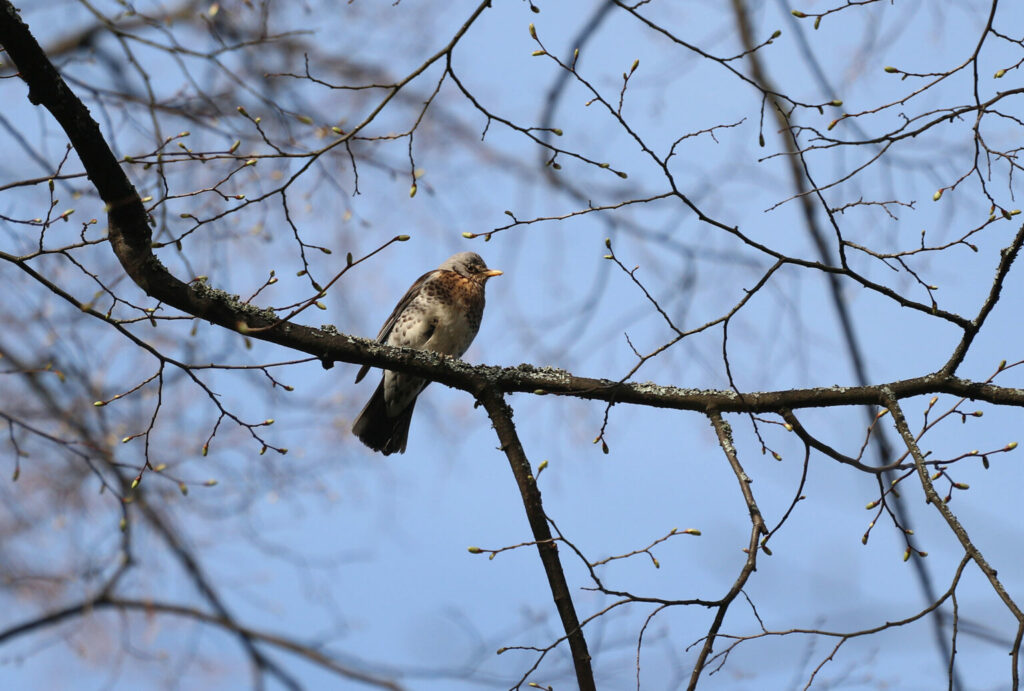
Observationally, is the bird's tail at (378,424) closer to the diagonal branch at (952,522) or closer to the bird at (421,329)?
the bird at (421,329)

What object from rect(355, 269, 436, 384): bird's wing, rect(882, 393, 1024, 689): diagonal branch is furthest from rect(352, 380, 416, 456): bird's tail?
rect(882, 393, 1024, 689): diagonal branch

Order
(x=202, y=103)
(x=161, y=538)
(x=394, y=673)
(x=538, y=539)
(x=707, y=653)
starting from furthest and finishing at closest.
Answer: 1. (x=161, y=538)
2. (x=394, y=673)
3. (x=202, y=103)
4. (x=538, y=539)
5. (x=707, y=653)

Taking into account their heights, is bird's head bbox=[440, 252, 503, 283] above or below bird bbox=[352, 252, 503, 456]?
above

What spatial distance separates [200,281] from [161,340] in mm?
3979

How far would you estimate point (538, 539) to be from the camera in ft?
9.86

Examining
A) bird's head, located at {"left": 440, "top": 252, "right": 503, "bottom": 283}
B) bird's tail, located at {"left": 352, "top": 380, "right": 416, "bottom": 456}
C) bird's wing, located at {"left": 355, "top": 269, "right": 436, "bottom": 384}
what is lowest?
bird's tail, located at {"left": 352, "top": 380, "right": 416, "bottom": 456}

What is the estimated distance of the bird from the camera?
18.0 ft

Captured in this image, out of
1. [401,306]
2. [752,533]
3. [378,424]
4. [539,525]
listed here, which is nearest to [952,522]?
[752,533]

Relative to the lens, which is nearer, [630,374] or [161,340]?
[630,374]

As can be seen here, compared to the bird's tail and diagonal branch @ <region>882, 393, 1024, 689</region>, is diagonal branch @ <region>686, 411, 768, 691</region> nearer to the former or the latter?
diagonal branch @ <region>882, 393, 1024, 689</region>

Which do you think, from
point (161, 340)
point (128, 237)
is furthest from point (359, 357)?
point (161, 340)

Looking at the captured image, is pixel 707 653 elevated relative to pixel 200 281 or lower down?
lower down

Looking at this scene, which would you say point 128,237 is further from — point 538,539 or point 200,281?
point 538,539

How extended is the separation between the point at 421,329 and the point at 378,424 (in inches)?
26.6
